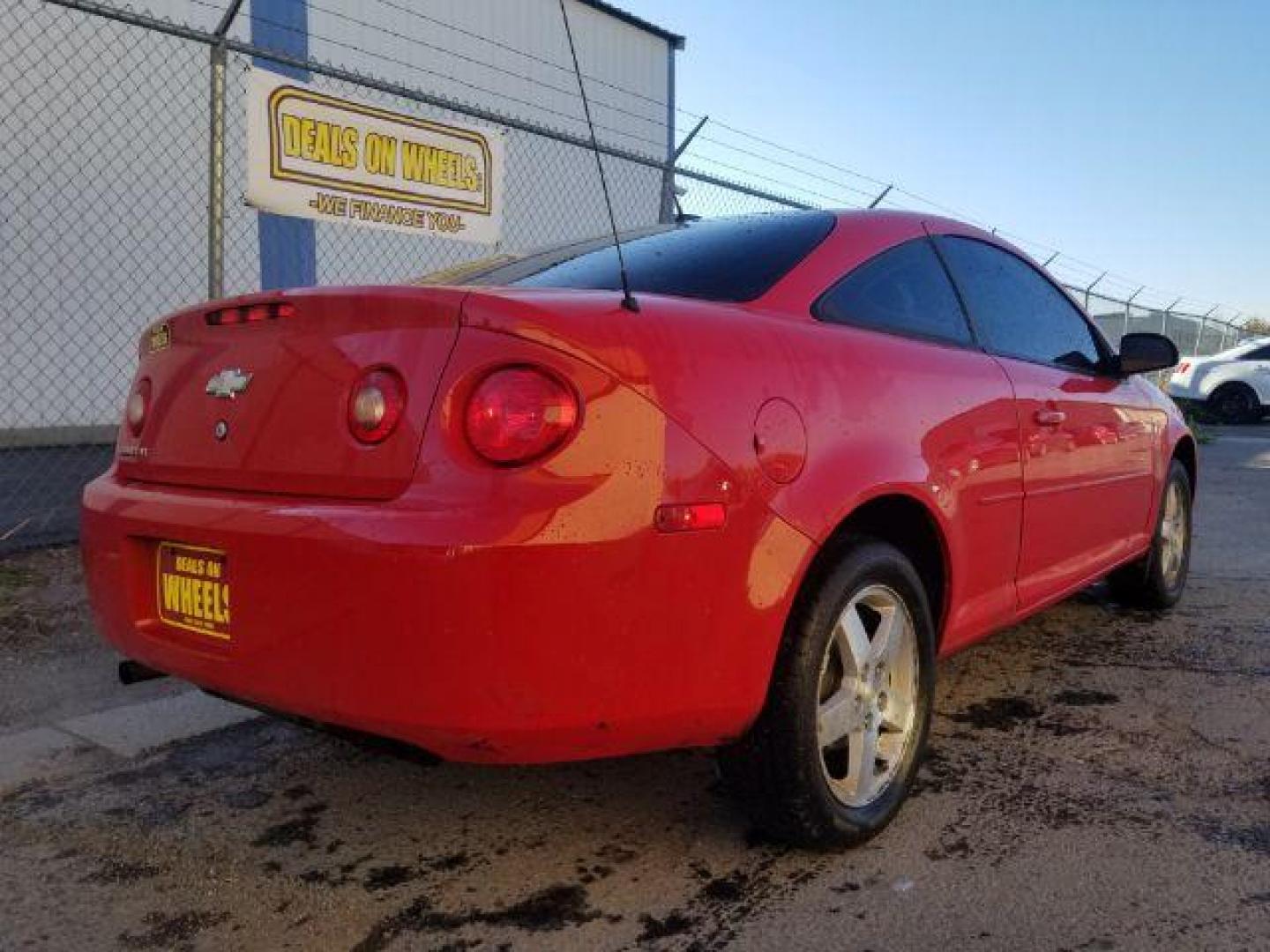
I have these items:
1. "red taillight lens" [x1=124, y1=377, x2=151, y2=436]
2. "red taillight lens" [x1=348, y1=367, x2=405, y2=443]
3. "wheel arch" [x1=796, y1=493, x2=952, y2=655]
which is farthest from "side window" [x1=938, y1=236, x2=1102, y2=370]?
"red taillight lens" [x1=124, y1=377, x2=151, y2=436]

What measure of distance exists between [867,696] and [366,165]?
402 centimetres

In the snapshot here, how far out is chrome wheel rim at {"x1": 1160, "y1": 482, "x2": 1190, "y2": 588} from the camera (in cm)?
495

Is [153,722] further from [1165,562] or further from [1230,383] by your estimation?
[1230,383]

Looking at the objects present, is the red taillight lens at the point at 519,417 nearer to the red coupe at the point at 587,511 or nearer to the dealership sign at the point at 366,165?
the red coupe at the point at 587,511

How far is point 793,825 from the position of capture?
8.08 ft

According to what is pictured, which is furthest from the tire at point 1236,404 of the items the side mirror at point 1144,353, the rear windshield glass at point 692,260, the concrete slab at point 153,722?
the concrete slab at point 153,722

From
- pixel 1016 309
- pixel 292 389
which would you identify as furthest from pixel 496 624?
pixel 1016 309

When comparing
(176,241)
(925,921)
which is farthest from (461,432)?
(176,241)

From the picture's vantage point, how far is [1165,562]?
16.4 ft

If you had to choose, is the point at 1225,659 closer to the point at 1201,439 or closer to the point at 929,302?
the point at 929,302

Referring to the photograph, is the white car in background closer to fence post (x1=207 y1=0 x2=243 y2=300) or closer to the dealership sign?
the dealership sign

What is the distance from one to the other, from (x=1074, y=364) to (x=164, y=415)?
310 cm

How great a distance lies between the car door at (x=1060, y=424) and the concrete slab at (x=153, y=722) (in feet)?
8.38

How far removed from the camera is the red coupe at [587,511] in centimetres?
205
